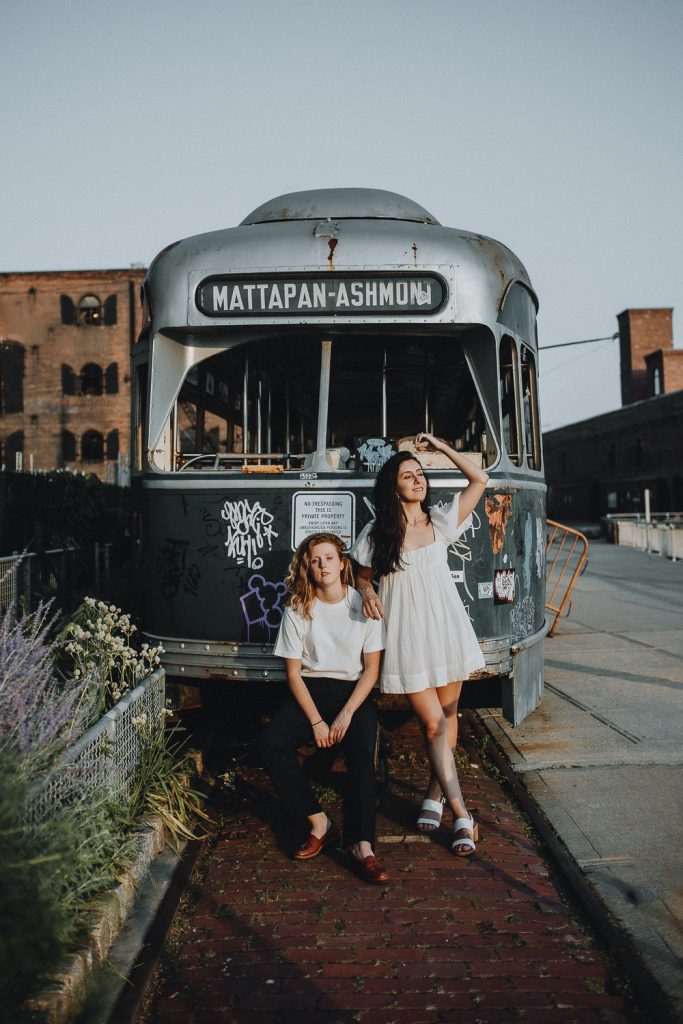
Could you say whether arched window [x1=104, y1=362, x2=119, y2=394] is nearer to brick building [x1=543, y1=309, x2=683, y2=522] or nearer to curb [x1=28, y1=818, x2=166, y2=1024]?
brick building [x1=543, y1=309, x2=683, y2=522]

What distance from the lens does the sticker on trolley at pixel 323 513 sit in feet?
17.0

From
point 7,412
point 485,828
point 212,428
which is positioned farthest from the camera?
point 7,412

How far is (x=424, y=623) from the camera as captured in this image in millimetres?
4250

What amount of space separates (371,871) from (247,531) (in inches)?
83.3

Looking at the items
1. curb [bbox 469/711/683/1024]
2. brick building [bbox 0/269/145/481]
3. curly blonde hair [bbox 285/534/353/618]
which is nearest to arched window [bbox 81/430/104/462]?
brick building [bbox 0/269/145/481]

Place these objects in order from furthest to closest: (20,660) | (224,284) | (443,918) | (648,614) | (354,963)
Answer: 1. (648,614)
2. (224,284)
3. (20,660)
4. (443,918)
5. (354,963)

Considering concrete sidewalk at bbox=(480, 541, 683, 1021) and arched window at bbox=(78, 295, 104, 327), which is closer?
concrete sidewalk at bbox=(480, 541, 683, 1021)

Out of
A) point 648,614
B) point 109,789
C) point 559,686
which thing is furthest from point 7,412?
point 109,789

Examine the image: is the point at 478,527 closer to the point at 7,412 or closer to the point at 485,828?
the point at 485,828

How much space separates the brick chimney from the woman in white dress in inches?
2175

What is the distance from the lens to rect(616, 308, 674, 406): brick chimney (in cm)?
5600

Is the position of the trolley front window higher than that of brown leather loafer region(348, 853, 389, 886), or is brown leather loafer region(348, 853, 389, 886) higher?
the trolley front window

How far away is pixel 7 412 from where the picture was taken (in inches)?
1547

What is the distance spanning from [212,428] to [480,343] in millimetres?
1776
